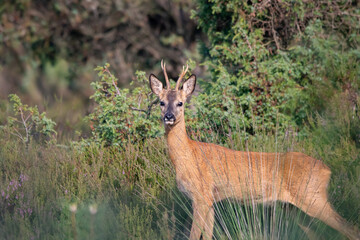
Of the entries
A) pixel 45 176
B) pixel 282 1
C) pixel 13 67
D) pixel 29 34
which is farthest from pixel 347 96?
pixel 29 34

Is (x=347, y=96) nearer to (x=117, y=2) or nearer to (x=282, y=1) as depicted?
(x=282, y=1)

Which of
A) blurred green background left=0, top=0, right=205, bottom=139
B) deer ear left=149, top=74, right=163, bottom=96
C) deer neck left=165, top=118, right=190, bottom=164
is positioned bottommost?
deer neck left=165, top=118, right=190, bottom=164

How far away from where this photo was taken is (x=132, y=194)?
566 centimetres

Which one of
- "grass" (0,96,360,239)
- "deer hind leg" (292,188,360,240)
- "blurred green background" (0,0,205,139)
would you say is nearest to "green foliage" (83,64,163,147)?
"grass" (0,96,360,239)

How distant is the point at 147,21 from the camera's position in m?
15.0

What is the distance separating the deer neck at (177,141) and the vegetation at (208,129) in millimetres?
121

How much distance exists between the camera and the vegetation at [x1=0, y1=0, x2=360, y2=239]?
4.73m

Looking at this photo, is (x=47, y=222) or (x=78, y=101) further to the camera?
(x=78, y=101)

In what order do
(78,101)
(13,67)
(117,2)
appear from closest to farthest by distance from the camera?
(78,101), (13,67), (117,2)

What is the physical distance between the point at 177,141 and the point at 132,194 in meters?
0.85

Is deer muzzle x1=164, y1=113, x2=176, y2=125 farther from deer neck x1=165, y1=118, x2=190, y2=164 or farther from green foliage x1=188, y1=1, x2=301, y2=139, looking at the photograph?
green foliage x1=188, y1=1, x2=301, y2=139

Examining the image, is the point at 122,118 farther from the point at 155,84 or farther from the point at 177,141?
the point at 177,141

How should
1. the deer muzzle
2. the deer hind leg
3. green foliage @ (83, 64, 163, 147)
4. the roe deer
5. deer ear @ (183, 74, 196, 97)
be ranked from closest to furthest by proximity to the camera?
the deer hind leg → the roe deer → the deer muzzle → deer ear @ (183, 74, 196, 97) → green foliage @ (83, 64, 163, 147)

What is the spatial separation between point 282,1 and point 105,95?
3150mm
